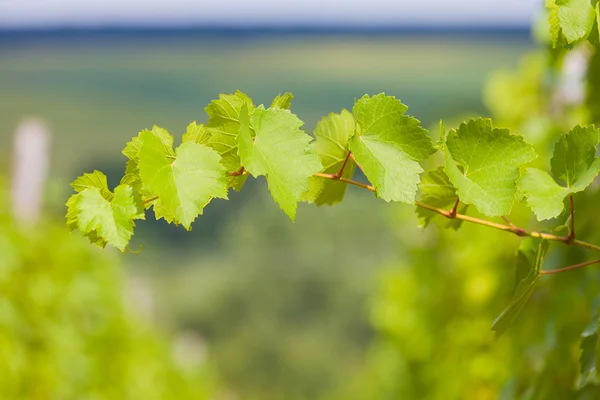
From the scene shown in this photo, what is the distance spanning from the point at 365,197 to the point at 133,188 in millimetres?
14431

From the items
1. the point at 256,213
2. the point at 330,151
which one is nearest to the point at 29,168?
the point at 330,151

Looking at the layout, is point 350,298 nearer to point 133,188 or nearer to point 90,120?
point 90,120

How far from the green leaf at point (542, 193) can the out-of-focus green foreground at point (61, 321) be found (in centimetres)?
223

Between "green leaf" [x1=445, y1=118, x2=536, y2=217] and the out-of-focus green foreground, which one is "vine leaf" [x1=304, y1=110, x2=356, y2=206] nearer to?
"green leaf" [x1=445, y1=118, x2=536, y2=217]

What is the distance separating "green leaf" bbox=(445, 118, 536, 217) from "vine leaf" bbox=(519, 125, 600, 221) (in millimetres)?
22

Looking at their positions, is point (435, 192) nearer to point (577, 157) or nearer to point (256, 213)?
point (577, 157)

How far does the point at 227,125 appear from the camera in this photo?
586mm

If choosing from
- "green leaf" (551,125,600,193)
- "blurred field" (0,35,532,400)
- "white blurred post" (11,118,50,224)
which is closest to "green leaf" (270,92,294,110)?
"green leaf" (551,125,600,193)

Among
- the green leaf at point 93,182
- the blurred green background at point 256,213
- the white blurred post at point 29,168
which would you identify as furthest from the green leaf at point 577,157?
the blurred green background at point 256,213

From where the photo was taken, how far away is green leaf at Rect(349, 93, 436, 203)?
544 mm

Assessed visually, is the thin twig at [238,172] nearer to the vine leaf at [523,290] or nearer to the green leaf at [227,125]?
the green leaf at [227,125]

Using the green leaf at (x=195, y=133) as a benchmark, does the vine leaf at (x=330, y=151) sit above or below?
below

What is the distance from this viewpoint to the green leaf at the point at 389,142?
54cm

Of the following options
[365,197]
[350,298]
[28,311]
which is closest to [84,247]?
[28,311]
